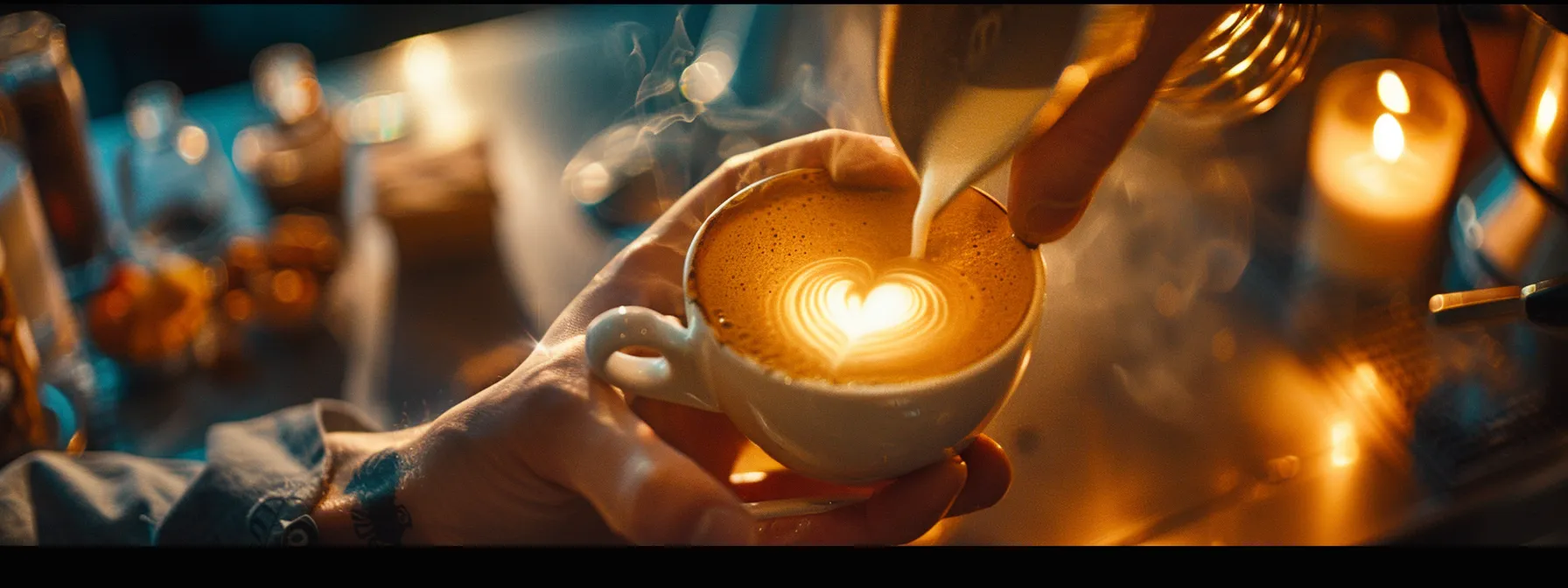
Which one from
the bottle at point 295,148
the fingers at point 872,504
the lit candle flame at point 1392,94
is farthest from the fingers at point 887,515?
the bottle at point 295,148

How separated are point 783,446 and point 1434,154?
616mm

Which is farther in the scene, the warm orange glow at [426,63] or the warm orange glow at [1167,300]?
the warm orange glow at [426,63]

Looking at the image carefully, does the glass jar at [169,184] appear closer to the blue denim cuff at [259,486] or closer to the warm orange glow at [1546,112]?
the blue denim cuff at [259,486]

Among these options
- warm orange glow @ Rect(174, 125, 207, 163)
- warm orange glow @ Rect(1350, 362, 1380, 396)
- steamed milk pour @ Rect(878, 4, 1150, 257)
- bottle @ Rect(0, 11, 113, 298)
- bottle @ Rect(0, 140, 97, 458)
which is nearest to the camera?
steamed milk pour @ Rect(878, 4, 1150, 257)

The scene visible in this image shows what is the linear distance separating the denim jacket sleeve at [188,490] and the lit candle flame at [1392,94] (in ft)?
2.65

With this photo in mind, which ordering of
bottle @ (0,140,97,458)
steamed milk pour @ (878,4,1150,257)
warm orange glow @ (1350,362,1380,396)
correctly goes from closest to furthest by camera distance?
steamed milk pour @ (878,4,1150,257), warm orange glow @ (1350,362,1380,396), bottle @ (0,140,97,458)

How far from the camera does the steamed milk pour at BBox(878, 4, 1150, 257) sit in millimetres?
404

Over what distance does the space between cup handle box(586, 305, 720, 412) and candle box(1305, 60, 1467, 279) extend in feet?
1.72

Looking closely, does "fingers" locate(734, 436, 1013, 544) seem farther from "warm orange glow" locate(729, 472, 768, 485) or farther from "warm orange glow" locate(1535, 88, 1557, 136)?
"warm orange glow" locate(1535, 88, 1557, 136)

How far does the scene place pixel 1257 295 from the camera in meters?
0.72

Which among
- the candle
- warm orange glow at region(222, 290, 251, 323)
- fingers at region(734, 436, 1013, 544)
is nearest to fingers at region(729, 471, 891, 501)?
fingers at region(734, 436, 1013, 544)

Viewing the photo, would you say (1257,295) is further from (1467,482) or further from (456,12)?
(456,12)

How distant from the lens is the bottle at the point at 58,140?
88 cm
